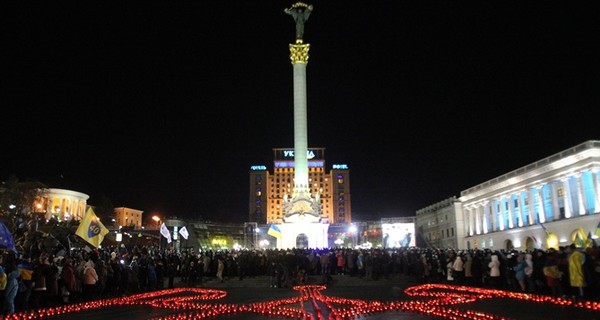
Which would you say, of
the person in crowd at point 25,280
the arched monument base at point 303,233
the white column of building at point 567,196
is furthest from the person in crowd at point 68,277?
the white column of building at point 567,196

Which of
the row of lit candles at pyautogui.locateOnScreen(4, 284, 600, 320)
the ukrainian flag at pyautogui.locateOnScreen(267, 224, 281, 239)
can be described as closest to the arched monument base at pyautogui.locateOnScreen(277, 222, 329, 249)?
the ukrainian flag at pyautogui.locateOnScreen(267, 224, 281, 239)


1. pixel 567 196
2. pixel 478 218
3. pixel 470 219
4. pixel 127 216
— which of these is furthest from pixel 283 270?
pixel 127 216

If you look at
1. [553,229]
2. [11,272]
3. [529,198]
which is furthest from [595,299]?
[529,198]

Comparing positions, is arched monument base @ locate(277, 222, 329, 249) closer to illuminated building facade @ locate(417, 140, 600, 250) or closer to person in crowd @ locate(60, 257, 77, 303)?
illuminated building facade @ locate(417, 140, 600, 250)

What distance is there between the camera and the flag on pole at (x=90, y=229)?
2135 centimetres

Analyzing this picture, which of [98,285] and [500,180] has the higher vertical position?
[500,180]

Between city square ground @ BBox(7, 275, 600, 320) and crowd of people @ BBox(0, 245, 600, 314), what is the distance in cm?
98

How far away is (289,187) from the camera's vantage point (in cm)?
15312

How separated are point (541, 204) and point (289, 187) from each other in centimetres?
9760

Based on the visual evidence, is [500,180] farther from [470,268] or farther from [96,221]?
[96,221]

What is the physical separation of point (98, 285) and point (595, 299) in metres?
18.2

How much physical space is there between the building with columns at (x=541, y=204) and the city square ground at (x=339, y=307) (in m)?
28.9

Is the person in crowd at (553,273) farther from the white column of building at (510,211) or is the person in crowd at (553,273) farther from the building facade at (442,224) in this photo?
the building facade at (442,224)

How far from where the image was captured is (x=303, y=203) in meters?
57.3
